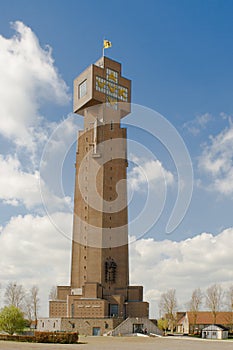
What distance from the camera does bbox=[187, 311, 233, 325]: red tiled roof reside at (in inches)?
4075

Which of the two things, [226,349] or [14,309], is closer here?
A: [226,349]

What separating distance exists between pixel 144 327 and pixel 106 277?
1105 centimetres

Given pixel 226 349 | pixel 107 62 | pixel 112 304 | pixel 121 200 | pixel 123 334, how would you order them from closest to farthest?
pixel 226 349, pixel 123 334, pixel 112 304, pixel 121 200, pixel 107 62

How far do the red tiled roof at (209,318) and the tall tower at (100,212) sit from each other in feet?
86.9

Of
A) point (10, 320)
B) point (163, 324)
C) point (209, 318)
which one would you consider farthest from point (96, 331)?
point (209, 318)

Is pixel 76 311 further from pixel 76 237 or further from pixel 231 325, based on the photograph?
pixel 231 325

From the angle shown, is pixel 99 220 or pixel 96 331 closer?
pixel 96 331

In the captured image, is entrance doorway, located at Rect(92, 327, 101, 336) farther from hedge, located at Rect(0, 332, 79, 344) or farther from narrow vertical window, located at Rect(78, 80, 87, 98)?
narrow vertical window, located at Rect(78, 80, 87, 98)

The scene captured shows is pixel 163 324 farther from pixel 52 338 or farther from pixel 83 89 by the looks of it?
pixel 52 338

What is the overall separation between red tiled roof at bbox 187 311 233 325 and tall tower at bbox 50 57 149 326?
86.9 feet

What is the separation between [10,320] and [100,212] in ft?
95.8

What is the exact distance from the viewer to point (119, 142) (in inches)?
3501

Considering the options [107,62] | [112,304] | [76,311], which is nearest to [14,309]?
[76,311]

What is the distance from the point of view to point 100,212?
83.0 m
